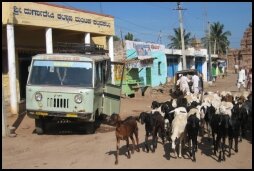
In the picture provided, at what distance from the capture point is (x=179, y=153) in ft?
30.9

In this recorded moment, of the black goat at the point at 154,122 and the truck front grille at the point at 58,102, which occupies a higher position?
the truck front grille at the point at 58,102

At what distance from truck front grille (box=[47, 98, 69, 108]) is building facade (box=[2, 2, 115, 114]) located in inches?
205

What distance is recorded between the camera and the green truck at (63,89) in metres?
12.2

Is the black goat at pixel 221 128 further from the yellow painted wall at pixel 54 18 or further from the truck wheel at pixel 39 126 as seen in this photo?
the yellow painted wall at pixel 54 18

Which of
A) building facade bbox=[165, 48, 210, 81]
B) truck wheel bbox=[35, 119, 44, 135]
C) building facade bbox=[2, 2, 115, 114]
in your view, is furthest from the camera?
building facade bbox=[165, 48, 210, 81]

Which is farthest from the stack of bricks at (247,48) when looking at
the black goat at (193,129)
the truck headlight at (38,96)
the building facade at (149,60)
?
the black goat at (193,129)

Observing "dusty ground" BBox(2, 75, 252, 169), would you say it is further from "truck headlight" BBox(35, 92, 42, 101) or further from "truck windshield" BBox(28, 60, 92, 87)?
"truck windshield" BBox(28, 60, 92, 87)

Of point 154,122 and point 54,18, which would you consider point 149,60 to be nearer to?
point 54,18

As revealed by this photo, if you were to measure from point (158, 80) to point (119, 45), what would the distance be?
277 inches

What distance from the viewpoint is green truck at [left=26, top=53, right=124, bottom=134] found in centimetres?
1218

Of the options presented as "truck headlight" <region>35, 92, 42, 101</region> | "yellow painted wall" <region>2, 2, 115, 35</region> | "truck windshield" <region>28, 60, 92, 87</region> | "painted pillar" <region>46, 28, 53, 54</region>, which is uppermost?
"yellow painted wall" <region>2, 2, 115, 35</region>

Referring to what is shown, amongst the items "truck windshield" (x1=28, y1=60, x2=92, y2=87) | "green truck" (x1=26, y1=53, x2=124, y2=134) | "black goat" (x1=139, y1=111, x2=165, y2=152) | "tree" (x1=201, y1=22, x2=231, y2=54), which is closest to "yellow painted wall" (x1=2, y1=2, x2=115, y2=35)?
"truck windshield" (x1=28, y1=60, x2=92, y2=87)

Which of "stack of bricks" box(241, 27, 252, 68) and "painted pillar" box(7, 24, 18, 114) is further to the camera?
"stack of bricks" box(241, 27, 252, 68)

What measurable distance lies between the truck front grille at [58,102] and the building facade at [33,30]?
521 centimetres
